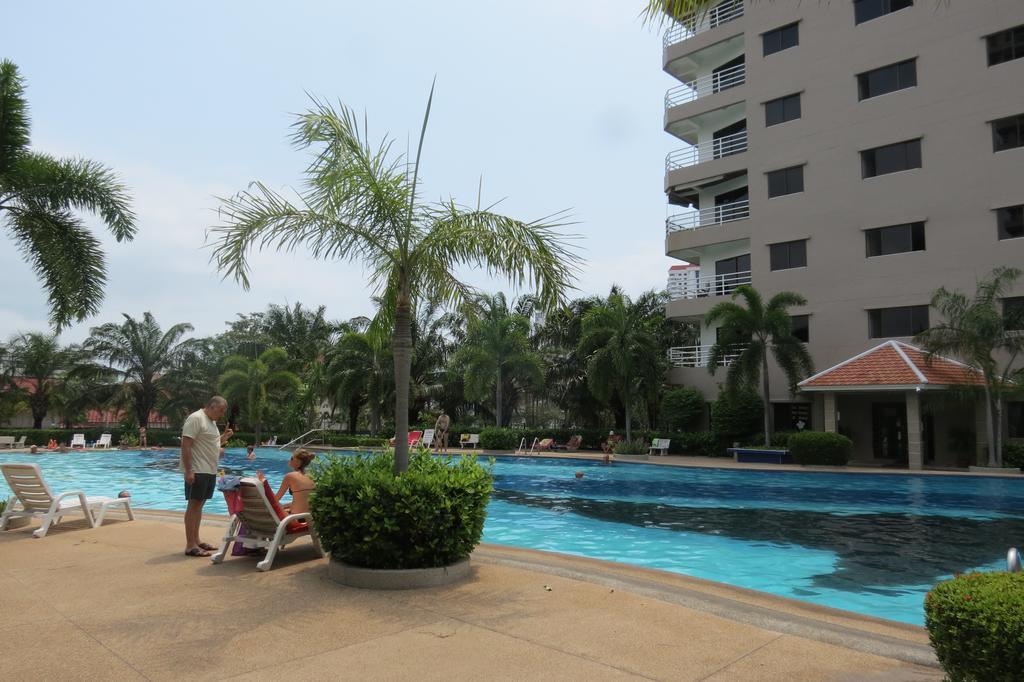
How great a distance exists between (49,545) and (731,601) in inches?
289

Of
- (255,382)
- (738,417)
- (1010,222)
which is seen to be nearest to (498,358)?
(738,417)

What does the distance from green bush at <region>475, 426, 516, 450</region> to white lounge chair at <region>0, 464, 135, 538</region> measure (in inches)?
926

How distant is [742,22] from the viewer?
3092 centimetres

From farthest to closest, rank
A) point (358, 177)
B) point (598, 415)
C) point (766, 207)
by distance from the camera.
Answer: point (598, 415)
point (766, 207)
point (358, 177)

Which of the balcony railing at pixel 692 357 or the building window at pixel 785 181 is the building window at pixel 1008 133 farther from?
the balcony railing at pixel 692 357

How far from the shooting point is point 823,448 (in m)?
22.8

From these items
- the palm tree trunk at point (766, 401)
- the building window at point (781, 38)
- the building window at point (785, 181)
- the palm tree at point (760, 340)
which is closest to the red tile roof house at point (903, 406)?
the palm tree at point (760, 340)

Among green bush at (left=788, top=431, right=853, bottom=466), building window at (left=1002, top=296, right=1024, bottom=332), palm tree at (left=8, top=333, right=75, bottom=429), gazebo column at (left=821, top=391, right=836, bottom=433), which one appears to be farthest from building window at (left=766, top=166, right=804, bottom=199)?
palm tree at (left=8, top=333, right=75, bottom=429)

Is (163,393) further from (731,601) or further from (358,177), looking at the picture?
(731,601)

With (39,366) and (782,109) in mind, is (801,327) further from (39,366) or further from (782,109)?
(39,366)

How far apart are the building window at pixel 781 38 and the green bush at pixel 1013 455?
1777cm

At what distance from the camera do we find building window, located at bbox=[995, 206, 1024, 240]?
76.8 ft

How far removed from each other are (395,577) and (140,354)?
38.7 meters

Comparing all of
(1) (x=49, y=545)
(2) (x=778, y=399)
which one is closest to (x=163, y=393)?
(2) (x=778, y=399)
